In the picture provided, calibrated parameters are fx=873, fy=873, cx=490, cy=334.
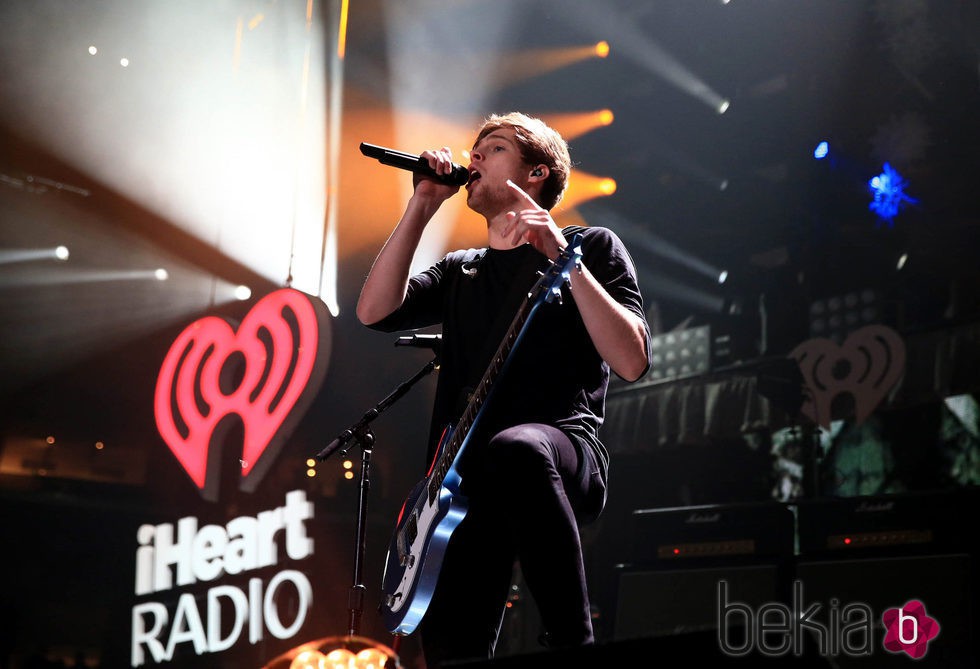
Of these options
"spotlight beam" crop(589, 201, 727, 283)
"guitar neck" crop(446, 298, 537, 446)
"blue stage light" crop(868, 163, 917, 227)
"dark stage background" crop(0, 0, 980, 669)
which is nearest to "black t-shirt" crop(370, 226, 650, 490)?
"guitar neck" crop(446, 298, 537, 446)

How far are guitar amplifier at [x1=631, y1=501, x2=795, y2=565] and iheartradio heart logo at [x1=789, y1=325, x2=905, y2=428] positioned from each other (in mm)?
1318

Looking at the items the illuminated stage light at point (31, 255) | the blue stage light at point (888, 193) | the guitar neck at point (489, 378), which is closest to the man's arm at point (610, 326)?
the guitar neck at point (489, 378)

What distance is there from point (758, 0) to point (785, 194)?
118 cm

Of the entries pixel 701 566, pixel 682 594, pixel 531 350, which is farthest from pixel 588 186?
pixel 531 350

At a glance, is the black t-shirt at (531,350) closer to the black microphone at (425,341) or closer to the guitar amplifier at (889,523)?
the black microphone at (425,341)

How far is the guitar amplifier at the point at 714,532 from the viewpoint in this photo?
388 cm

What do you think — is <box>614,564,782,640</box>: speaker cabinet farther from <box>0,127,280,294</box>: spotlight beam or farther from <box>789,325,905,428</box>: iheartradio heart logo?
<box>0,127,280,294</box>: spotlight beam

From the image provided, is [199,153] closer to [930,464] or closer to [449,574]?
[449,574]

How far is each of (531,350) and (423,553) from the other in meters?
0.51

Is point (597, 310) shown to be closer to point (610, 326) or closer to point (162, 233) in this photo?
point (610, 326)

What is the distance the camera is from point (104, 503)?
5.45 meters

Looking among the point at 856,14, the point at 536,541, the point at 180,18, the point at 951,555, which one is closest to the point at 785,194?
the point at 856,14

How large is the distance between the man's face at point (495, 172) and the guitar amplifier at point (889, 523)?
2.26 m

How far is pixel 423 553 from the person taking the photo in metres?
1.85
